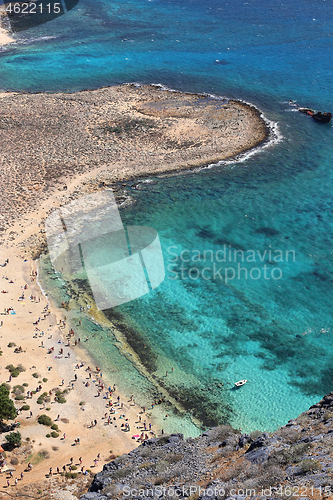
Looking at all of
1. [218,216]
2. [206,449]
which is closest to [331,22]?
[218,216]

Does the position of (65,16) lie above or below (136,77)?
above

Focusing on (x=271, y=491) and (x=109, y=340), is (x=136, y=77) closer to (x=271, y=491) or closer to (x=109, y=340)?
(x=109, y=340)

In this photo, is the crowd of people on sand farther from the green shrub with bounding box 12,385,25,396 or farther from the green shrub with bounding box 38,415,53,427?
the green shrub with bounding box 38,415,53,427

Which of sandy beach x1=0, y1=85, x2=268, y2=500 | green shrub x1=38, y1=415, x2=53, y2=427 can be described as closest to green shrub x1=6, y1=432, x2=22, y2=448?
sandy beach x1=0, y1=85, x2=268, y2=500

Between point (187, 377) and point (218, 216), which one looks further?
point (218, 216)

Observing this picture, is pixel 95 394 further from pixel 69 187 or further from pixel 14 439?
pixel 69 187

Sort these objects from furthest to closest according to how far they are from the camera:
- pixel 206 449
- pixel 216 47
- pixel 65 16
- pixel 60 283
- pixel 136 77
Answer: pixel 65 16
pixel 216 47
pixel 136 77
pixel 60 283
pixel 206 449

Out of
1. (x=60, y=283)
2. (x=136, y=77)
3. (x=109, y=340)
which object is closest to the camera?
(x=109, y=340)

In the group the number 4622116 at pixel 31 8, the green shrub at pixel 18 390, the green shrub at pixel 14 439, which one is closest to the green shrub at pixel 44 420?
the green shrub at pixel 14 439
